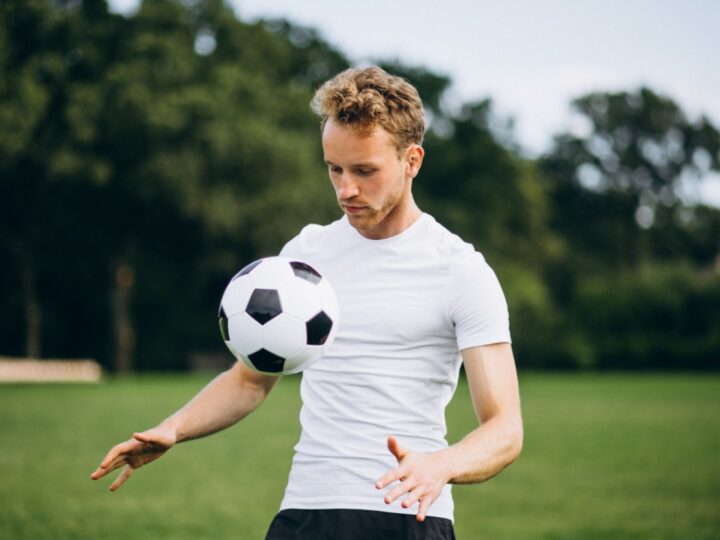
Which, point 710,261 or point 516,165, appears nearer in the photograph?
point 516,165

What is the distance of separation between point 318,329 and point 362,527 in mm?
736

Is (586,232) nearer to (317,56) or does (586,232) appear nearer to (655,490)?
(317,56)

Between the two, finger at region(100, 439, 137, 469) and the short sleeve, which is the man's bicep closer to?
the short sleeve

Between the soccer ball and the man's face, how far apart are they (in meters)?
0.32

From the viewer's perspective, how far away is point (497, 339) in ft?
11.2

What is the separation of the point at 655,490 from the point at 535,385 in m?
25.3

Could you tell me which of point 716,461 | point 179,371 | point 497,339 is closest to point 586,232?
point 179,371

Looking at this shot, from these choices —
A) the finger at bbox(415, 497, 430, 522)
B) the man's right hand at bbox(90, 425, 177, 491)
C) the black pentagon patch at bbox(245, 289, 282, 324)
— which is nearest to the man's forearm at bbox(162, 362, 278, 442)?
the man's right hand at bbox(90, 425, 177, 491)

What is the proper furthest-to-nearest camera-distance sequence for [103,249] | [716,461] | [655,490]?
1. [103,249]
2. [716,461]
3. [655,490]

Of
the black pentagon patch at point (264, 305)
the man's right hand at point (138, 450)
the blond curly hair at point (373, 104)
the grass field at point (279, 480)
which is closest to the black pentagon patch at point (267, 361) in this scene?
the black pentagon patch at point (264, 305)

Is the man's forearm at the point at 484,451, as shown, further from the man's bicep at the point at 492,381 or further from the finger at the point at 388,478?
the finger at the point at 388,478

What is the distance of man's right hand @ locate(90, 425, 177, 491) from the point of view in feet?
11.5

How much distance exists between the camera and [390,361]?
11.9 feet

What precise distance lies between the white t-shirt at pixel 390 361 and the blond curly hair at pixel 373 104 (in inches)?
17.2
